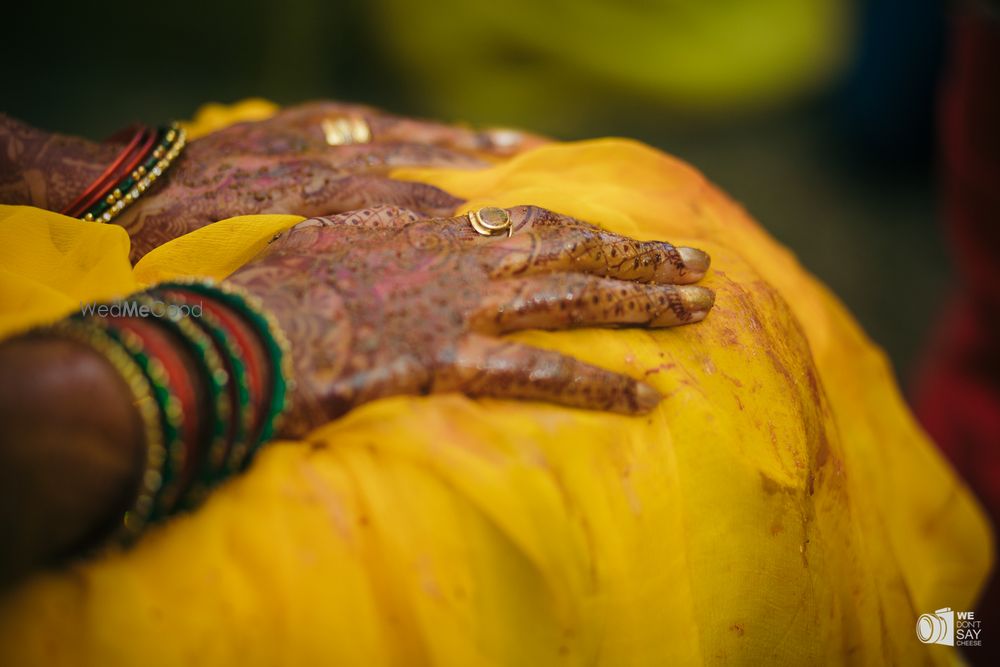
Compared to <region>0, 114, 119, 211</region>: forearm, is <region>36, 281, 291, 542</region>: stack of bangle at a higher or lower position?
lower

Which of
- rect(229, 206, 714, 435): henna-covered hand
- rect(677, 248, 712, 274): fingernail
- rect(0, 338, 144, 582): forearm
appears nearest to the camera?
rect(0, 338, 144, 582): forearm

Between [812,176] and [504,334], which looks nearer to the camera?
[504,334]

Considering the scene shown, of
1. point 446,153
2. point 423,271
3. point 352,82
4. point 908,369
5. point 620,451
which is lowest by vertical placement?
point 908,369

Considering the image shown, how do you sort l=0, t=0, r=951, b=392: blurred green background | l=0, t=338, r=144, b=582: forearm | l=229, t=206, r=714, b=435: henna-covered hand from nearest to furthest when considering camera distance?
l=0, t=338, r=144, b=582: forearm, l=229, t=206, r=714, b=435: henna-covered hand, l=0, t=0, r=951, b=392: blurred green background

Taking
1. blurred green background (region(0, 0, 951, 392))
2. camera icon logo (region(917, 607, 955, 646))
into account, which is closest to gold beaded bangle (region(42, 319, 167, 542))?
camera icon logo (region(917, 607, 955, 646))

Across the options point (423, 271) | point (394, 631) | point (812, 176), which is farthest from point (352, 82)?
point (394, 631)

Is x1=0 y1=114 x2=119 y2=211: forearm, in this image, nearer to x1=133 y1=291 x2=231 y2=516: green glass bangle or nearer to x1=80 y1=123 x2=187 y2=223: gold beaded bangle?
x1=80 y1=123 x2=187 y2=223: gold beaded bangle

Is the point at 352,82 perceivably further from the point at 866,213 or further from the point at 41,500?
the point at 41,500

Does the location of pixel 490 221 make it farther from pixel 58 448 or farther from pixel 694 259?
pixel 58 448
